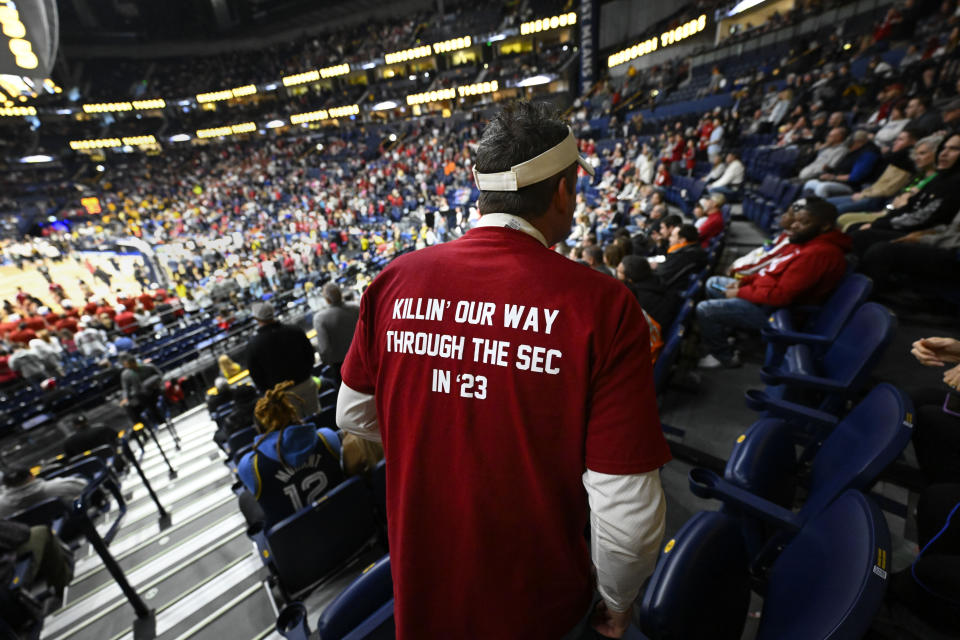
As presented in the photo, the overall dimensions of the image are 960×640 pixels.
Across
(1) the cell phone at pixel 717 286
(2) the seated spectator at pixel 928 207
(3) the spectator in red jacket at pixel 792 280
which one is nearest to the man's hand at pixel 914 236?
(2) the seated spectator at pixel 928 207

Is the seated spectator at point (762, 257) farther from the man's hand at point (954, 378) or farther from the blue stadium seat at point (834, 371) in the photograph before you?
the man's hand at point (954, 378)

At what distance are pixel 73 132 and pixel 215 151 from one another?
11781 mm

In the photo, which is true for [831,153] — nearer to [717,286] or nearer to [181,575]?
[717,286]

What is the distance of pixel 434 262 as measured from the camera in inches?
36.4

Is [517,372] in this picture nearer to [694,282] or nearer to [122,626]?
[122,626]

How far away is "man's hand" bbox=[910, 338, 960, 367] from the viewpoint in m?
1.46

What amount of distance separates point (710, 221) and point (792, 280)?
88.0 inches

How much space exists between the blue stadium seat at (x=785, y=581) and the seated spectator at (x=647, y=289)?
6.06ft

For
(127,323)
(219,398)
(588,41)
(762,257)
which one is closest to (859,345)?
(762,257)

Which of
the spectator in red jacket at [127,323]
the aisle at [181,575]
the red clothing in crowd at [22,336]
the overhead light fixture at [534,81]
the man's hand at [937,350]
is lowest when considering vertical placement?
the spectator in red jacket at [127,323]

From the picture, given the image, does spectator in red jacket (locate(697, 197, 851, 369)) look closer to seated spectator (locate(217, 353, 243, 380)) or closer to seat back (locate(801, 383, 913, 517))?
seat back (locate(801, 383, 913, 517))

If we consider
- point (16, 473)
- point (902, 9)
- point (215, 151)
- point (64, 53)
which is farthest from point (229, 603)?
point (64, 53)

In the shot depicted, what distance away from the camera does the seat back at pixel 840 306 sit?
2.41 meters

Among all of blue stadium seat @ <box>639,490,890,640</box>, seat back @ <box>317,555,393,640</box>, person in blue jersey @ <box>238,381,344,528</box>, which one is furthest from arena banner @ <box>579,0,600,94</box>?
seat back @ <box>317,555,393,640</box>
